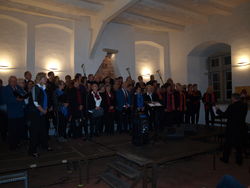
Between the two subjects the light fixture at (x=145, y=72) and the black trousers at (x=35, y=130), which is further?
the light fixture at (x=145, y=72)

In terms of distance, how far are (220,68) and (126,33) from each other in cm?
491

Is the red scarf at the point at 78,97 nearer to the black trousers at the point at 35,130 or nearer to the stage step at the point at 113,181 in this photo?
the black trousers at the point at 35,130

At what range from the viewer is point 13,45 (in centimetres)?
736

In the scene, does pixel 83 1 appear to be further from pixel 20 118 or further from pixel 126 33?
pixel 20 118

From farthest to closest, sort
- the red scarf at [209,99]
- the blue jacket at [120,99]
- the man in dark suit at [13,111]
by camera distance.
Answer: the red scarf at [209,99]
the blue jacket at [120,99]
the man in dark suit at [13,111]

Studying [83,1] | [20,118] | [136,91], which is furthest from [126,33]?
[20,118]

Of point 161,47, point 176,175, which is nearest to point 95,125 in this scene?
point 176,175

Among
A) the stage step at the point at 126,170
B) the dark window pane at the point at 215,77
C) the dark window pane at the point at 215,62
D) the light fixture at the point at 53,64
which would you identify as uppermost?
the dark window pane at the point at 215,62

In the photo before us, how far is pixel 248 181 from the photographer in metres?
3.43

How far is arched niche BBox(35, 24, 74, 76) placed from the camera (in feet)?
25.6

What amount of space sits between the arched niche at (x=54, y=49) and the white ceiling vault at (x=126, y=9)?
1.92 feet

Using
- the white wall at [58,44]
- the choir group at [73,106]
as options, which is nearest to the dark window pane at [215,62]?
the choir group at [73,106]

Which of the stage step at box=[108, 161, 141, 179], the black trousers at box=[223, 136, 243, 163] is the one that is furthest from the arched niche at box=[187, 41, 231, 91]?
the stage step at box=[108, 161, 141, 179]

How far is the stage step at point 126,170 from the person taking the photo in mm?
2811
